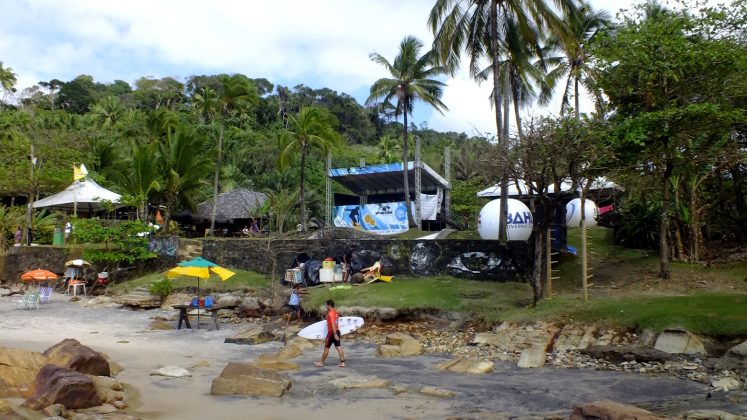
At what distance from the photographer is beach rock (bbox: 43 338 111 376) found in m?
10.3

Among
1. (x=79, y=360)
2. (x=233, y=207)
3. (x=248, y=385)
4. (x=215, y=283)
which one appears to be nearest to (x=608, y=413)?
(x=248, y=385)

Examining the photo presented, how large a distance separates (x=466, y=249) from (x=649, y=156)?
6.52 m

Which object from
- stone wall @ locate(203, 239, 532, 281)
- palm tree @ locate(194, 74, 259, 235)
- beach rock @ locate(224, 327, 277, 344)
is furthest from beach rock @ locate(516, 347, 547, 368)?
palm tree @ locate(194, 74, 259, 235)

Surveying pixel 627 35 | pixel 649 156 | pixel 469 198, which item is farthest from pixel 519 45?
pixel 469 198

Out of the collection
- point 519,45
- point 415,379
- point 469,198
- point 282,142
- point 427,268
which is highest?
point 519,45

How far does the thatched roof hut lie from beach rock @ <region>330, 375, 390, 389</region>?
23.9m

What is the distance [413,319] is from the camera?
56.1 ft

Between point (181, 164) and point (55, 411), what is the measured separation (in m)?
25.3

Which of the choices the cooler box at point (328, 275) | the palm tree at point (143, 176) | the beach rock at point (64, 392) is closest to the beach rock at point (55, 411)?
the beach rock at point (64, 392)

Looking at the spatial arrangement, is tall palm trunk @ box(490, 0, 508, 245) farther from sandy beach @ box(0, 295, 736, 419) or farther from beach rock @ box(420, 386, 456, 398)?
beach rock @ box(420, 386, 456, 398)

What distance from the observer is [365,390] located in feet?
33.8

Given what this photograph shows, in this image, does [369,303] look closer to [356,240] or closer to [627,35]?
[356,240]

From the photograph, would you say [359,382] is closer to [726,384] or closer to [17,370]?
[17,370]

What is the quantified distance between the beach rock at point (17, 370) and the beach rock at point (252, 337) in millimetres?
5838
